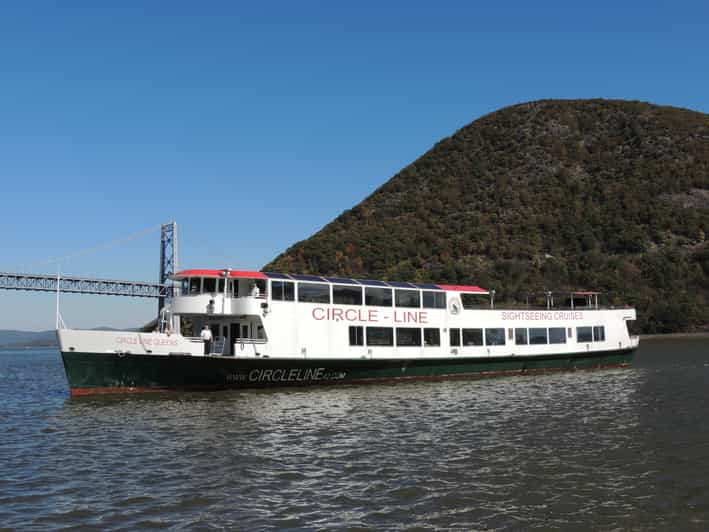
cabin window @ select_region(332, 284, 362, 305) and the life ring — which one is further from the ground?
cabin window @ select_region(332, 284, 362, 305)

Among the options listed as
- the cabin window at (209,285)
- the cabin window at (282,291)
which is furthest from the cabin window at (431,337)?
the cabin window at (209,285)

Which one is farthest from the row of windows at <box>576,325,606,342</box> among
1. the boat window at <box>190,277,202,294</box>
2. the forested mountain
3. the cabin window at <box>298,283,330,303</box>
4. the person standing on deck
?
the forested mountain

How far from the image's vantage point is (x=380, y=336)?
118ft

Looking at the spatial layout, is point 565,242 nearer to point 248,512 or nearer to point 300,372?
point 300,372

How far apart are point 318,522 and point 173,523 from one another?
2800 mm

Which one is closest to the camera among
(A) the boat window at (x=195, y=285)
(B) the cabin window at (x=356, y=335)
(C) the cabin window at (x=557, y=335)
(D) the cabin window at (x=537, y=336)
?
(A) the boat window at (x=195, y=285)

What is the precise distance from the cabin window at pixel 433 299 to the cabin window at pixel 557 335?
9369 mm

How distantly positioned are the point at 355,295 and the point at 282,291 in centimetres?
450

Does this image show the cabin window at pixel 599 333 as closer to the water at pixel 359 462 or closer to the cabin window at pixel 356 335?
the water at pixel 359 462

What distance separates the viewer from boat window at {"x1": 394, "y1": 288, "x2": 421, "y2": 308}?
36844 millimetres

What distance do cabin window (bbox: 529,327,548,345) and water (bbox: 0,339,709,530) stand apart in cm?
1256

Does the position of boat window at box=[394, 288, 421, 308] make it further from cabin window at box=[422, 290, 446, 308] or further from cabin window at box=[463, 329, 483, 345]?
cabin window at box=[463, 329, 483, 345]

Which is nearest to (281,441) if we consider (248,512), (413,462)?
(413,462)

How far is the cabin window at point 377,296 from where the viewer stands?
117 feet
